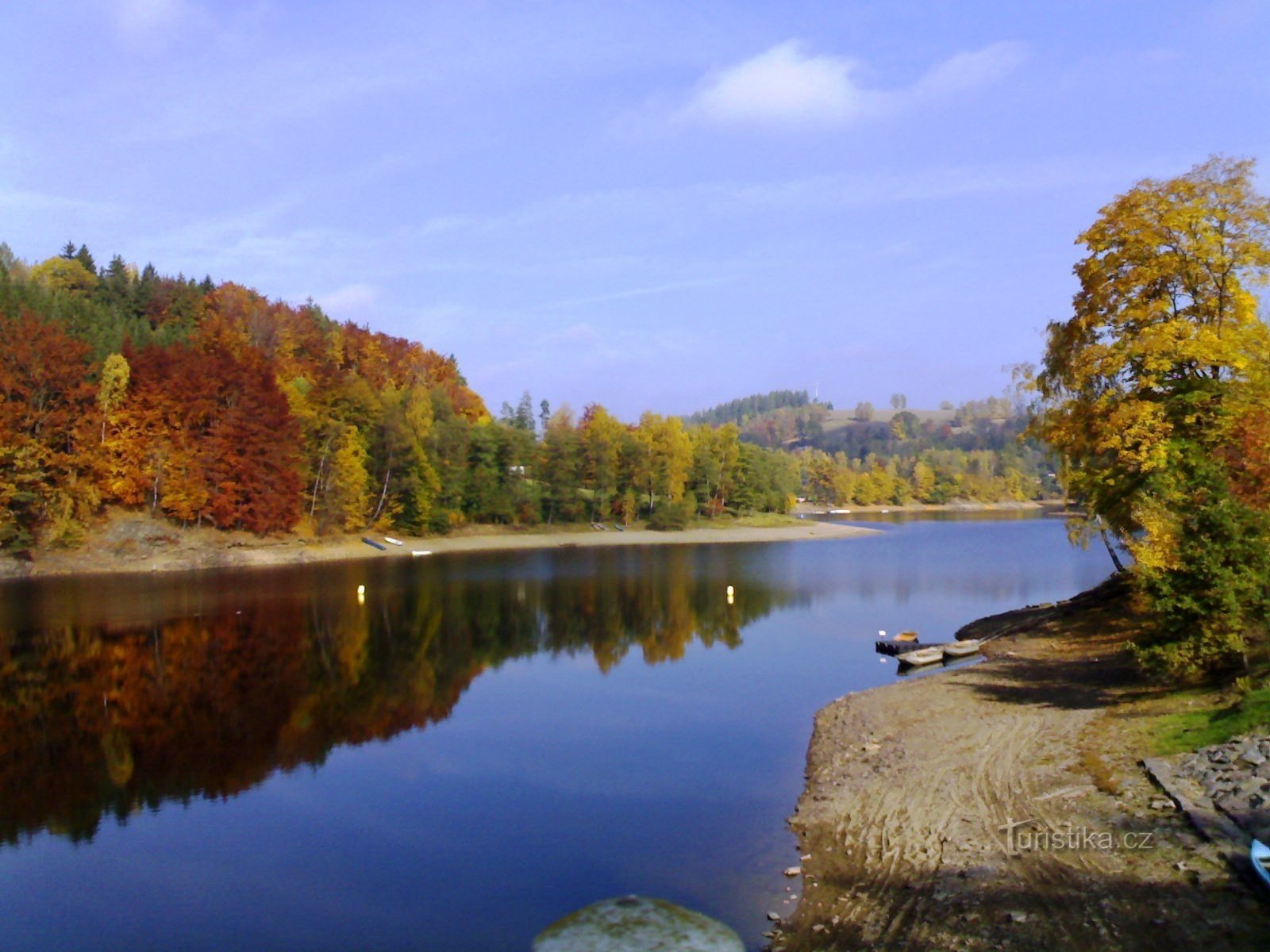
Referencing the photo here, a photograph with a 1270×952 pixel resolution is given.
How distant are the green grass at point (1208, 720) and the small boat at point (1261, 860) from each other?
3710 millimetres

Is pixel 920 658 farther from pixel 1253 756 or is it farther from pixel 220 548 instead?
pixel 220 548

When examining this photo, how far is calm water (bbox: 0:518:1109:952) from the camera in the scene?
12.3 m

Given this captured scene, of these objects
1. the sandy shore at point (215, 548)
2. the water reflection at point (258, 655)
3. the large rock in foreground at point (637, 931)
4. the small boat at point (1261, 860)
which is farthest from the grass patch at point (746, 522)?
the small boat at point (1261, 860)

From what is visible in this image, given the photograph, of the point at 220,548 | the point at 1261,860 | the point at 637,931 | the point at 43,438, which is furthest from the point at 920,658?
the point at 43,438

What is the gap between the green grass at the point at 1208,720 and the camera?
1297 cm

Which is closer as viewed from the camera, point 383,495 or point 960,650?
point 960,650

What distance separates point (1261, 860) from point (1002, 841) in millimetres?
2952

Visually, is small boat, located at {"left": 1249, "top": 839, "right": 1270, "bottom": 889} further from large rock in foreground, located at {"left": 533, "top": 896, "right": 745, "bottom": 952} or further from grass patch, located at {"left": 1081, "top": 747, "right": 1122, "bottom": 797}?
large rock in foreground, located at {"left": 533, "top": 896, "right": 745, "bottom": 952}

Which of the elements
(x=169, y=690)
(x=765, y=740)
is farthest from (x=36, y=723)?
(x=765, y=740)

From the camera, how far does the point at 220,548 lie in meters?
59.6

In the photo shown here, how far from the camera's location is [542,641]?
33.3 meters

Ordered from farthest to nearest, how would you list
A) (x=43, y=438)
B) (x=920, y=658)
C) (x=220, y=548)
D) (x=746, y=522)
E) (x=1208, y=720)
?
1. (x=746, y=522)
2. (x=220, y=548)
3. (x=43, y=438)
4. (x=920, y=658)
5. (x=1208, y=720)

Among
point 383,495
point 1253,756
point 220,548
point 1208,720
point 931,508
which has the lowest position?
point 931,508

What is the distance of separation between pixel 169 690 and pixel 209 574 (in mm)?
31747
